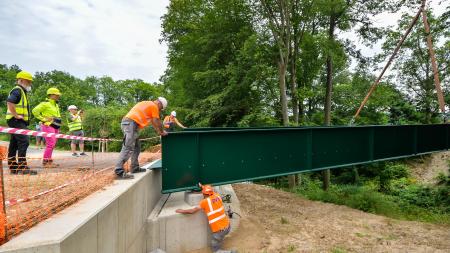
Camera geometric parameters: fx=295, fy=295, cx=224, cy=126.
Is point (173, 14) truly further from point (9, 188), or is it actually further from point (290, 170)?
point (9, 188)

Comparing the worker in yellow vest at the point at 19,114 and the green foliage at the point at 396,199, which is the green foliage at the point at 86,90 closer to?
→ the green foliage at the point at 396,199

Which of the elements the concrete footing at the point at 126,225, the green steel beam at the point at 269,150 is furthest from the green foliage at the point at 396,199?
the concrete footing at the point at 126,225

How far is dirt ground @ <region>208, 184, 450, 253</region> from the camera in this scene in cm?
629

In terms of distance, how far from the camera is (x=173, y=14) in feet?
67.9

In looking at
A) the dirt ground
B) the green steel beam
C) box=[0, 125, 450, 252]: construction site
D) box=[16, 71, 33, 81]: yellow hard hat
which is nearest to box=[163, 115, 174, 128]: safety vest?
box=[0, 125, 450, 252]: construction site

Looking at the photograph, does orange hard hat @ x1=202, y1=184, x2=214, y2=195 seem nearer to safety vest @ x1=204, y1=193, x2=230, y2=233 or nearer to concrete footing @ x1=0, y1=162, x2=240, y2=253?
safety vest @ x1=204, y1=193, x2=230, y2=233

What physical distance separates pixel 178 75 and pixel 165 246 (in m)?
16.7

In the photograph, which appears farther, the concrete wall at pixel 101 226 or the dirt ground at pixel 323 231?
the dirt ground at pixel 323 231

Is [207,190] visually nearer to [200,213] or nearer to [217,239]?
[200,213]

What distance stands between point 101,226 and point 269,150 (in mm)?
4807

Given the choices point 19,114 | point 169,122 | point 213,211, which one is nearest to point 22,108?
point 19,114

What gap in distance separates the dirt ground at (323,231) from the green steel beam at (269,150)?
1251mm

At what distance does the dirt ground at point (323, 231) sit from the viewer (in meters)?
6.29

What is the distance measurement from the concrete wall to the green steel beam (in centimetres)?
85
